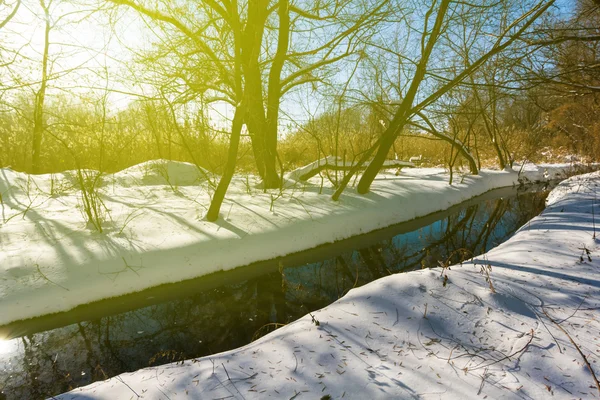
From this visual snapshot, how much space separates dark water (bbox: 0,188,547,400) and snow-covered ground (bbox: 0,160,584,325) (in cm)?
24

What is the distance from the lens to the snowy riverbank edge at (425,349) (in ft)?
6.30

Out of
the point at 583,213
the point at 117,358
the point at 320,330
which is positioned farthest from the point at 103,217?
the point at 583,213

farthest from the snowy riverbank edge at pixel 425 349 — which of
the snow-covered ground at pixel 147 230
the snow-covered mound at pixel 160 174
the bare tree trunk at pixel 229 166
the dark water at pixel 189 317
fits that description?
the snow-covered mound at pixel 160 174

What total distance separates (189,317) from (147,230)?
2.18 meters

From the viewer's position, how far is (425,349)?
2301mm

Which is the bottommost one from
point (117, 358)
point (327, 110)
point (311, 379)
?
point (117, 358)

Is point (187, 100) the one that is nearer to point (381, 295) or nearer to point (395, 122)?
point (395, 122)

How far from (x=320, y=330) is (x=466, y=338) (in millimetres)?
1110

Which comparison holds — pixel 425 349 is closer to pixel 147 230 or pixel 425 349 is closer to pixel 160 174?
pixel 147 230

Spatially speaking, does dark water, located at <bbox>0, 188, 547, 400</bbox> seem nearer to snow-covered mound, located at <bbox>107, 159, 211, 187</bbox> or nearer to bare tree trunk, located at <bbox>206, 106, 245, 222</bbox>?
bare tree trunk, located at <bbox>206, 106, 245, 222</bbox>

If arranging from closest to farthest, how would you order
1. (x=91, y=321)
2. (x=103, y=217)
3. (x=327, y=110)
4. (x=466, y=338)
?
(x=466, y=338) → (x=91, y=321) → (x=103, y=217) → (x=327, y=110)

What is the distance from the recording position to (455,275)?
329cm

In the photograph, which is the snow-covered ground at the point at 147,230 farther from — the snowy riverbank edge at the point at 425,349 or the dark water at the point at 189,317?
the snowy riverbank edge at the point at 425,349

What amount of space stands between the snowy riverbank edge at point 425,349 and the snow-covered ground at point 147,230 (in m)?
2.53
